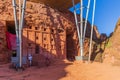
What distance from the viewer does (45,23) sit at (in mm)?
18188

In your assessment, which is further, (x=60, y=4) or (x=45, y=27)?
(x=60, y=4)

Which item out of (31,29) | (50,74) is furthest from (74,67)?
(31,29)

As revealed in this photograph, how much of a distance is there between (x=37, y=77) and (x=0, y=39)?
20.2ft

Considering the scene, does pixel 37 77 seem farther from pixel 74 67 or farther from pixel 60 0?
pixel 60 0

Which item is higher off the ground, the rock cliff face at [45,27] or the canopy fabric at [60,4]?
the canopy fabric at [60,4]

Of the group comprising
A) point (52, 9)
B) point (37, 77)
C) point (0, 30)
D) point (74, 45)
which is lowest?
point (37, 77)

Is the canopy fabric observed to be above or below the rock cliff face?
above

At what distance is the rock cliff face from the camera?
1681 cm

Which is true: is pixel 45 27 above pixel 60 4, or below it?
below

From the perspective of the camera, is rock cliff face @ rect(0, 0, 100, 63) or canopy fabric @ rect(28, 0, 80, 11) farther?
canopy fabric @ rect(28, 0, 80, 11)

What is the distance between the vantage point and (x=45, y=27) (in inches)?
712

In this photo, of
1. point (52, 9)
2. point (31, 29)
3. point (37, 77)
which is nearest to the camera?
point (37, 77)

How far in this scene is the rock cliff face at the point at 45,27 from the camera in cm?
1681

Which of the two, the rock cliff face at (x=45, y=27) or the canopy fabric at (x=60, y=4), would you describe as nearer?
the rock cliff face at (x=45, y=27)
